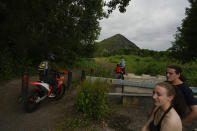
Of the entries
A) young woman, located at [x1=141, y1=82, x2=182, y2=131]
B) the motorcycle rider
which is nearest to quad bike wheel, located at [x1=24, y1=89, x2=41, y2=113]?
the motorcycle rider

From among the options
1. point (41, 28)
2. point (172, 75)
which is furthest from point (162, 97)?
point (41, 28)

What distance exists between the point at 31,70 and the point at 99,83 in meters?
7.39

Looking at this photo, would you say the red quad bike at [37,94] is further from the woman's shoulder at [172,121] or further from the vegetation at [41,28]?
the vegetation at [41,28]

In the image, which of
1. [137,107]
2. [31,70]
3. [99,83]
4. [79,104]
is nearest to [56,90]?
[79,104]

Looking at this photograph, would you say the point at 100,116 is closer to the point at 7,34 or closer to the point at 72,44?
the point at 7,34

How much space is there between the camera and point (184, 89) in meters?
1.91

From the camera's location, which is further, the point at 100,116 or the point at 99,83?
the point at 99,83

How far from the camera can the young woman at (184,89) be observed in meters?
1.85

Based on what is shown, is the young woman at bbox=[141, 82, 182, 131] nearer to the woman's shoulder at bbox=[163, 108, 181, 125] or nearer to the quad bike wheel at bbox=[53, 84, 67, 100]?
the woman's shoulder at bbox=[163, 108, 181, 125]

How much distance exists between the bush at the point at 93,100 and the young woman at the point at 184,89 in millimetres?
1932

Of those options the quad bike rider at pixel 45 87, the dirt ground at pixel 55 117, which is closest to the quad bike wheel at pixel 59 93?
the quad bike rider at pixel 45 87

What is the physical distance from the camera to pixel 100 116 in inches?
134

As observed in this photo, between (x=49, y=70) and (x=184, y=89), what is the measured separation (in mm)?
4275

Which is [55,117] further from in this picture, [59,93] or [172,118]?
[172,118]
